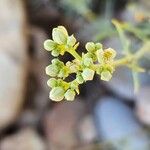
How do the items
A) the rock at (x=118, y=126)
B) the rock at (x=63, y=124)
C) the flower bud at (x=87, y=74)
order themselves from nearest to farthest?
the flower bud at (x=87, y=74), the rock at (x=118, y=126), the rock at (x=63, y=124)

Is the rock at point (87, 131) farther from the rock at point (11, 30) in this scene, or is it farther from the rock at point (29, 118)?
the rock at point (11, 30)

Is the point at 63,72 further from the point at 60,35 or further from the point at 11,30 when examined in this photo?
the point at 11,30

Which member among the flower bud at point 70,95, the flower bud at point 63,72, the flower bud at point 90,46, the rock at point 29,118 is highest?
the rock at point 29,118

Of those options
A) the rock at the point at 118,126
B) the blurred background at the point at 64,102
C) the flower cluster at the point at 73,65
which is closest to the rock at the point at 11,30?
the blurred background at the point at 64,102

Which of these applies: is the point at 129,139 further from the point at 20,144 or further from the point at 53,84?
the point at 53,84

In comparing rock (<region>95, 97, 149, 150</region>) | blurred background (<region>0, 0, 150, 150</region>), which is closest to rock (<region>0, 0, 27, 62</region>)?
blurred background (<region>0, 0, 150, 150</region>)

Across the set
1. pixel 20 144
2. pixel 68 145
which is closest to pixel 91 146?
pixel 68 145
